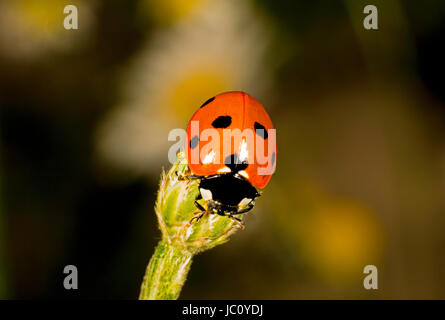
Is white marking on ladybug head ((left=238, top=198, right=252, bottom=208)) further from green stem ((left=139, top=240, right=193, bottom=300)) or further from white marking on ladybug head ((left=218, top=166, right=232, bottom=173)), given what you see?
green stem ((left=139, top=240, right=193, bottom=300))

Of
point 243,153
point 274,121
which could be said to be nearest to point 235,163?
point 243,153

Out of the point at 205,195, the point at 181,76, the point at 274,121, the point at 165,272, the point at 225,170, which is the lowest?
the point at 165,272

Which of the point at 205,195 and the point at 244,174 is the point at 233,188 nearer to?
the point at 244,174

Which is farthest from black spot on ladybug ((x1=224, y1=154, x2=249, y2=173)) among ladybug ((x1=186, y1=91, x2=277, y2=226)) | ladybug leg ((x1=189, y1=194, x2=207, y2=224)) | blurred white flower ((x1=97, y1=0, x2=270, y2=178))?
blurred white flower ((x1=97, y1=0, x2=270, y2=178))

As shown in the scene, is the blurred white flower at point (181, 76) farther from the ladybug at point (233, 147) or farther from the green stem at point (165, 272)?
the green stem at point (165, 272)

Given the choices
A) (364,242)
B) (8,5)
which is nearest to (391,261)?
(364,242)

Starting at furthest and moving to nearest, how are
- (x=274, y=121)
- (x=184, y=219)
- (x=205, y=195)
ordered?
(x=274, y=121) < (x=205, y=195) < (x=184, y=219)
